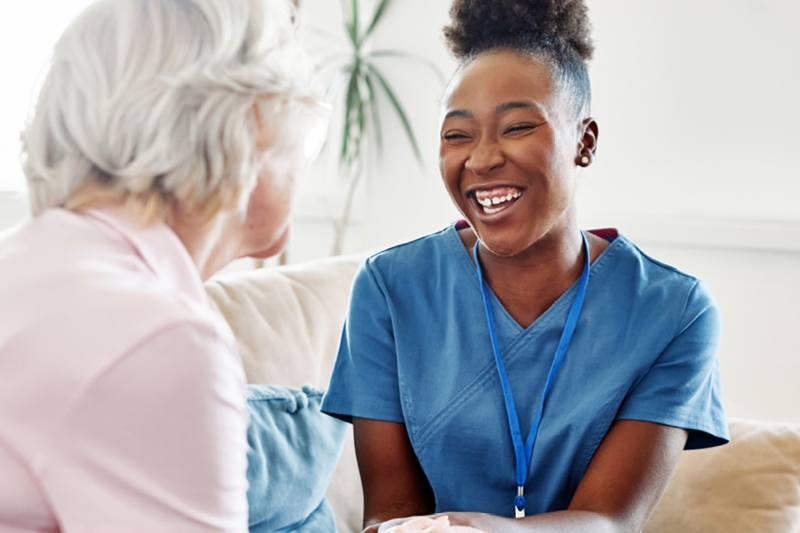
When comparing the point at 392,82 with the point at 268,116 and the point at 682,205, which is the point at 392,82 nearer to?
the point at 682,205

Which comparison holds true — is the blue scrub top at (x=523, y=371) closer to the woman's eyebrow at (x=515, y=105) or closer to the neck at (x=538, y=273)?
the neck at (x=538, y=273)

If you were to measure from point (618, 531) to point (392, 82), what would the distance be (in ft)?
7.76

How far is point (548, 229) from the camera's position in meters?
1.23

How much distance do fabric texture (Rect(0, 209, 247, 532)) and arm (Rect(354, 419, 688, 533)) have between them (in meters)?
0.53

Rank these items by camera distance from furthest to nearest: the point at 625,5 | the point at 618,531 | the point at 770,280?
1. the point at 625,5
2. the point at 770,280
3. the point at 618,531

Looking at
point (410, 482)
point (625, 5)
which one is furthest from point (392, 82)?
point (410, 482)

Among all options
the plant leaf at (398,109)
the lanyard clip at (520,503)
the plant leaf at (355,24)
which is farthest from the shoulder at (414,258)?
the plant leaf at (355,24)

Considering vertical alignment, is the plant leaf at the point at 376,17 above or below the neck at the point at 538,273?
above

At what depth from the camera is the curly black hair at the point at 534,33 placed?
1225 mm

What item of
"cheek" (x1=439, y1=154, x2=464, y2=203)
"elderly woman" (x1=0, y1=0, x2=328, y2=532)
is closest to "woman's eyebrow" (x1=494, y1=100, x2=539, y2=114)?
"cheek" (x1=439, y1=154, x2=464, y2=203)

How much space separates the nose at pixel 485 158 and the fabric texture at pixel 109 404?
0.64 meters

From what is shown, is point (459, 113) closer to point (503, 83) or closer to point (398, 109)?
point (503, 83)

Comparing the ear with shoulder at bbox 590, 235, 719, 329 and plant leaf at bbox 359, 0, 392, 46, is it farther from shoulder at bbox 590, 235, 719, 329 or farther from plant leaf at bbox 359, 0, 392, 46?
plant leaf at bbox 359, 0, 392, 46

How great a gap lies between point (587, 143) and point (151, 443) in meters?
0.93
